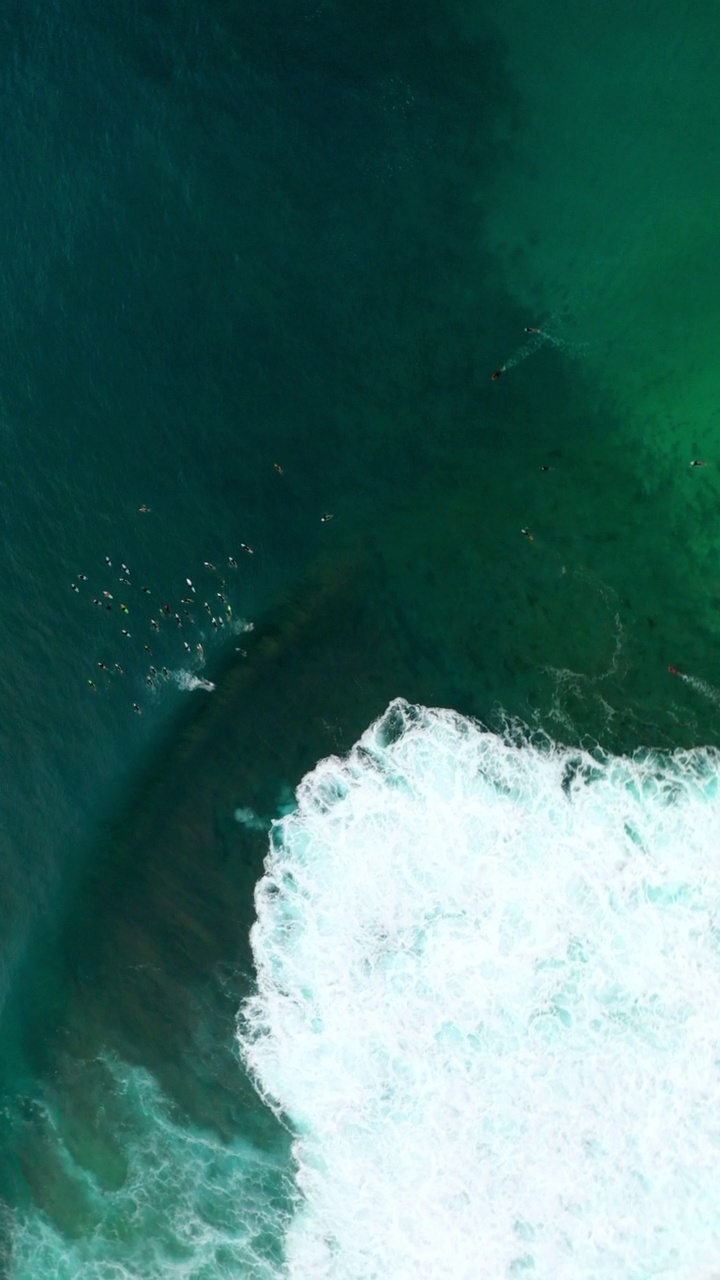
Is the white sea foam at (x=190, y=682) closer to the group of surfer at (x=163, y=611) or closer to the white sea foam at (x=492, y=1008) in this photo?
the group of surfer at (x=163, y=611)

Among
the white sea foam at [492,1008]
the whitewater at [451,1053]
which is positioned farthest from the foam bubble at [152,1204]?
the white sea foam at [492,1008]

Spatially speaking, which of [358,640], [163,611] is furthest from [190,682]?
[358,640]

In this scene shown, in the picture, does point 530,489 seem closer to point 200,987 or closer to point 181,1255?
point 200,987

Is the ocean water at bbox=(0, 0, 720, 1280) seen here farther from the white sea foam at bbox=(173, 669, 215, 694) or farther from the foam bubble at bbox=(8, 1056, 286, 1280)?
the white sea foam at bbox=(173, 669, 215, 694)

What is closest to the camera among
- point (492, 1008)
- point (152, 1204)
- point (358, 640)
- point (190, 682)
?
point (492, 1008)

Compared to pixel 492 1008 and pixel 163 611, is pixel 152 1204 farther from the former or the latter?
pixel 163 611

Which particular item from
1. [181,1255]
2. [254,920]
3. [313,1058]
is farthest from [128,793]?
[181,1255]
